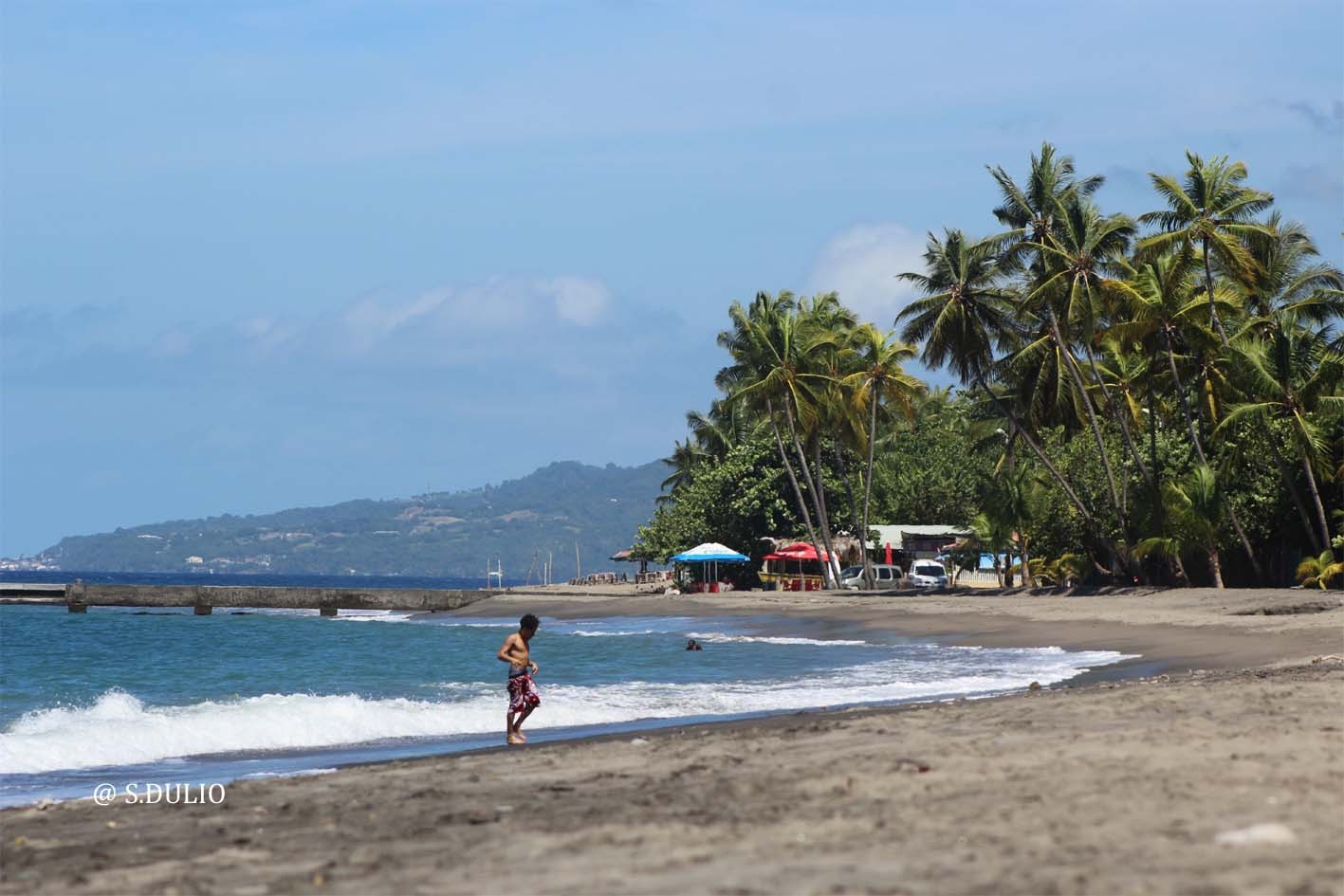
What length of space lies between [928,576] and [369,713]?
4762 centimetres

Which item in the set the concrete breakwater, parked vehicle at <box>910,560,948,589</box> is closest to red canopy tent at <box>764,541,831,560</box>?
parked vehicle at <box>910,560,948,589</box>

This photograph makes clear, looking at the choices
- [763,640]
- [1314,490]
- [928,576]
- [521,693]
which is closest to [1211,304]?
[1314,490]

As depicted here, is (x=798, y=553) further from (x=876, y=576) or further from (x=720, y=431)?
(x=720, y=431)

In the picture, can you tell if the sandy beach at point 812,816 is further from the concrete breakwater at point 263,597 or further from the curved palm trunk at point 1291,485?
the concrete breakwater at point 263,597

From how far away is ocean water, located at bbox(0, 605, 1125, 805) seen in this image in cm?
1595

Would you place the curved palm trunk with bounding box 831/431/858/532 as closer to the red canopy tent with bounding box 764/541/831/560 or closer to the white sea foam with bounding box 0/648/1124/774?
the red canopy tent with bounding box 764/541/831/560

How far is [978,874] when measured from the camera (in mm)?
6250

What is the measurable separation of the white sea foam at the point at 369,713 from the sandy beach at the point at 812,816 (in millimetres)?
4635

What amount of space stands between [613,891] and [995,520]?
45.4 metres

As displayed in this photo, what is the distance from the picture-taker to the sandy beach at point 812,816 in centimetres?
644

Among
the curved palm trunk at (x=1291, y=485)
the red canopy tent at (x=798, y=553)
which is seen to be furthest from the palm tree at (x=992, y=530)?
the curved palm trunk at (x=1291, y=485)

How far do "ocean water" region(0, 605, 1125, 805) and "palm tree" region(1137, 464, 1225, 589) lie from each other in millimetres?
9721

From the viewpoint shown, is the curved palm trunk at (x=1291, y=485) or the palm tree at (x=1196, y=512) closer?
the curved palm trunk at (x=1291, y=485)

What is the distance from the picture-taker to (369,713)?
19.0m
